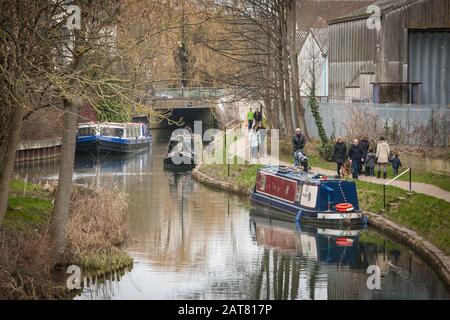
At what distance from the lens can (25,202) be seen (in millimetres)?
28156

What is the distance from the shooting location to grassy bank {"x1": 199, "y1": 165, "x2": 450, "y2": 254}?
27.5 meters

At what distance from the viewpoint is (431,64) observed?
43969mm

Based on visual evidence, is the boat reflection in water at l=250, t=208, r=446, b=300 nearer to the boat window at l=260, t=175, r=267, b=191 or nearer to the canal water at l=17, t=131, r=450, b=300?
the canal water at l=17, t=131, r=450, b=300

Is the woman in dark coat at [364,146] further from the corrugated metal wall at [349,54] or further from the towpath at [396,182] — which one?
the corrugated metal wall at [349,54]

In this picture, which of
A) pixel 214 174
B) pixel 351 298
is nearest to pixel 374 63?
pixel 214 174

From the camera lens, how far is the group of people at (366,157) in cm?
3569

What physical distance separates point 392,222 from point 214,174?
614 inches

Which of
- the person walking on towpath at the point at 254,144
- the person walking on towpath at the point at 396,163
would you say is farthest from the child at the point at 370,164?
the person walking on towpath at the point at 254,144

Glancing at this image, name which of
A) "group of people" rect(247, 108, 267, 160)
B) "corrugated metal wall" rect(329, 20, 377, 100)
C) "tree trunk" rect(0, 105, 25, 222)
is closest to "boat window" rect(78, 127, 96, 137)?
"group of people" rect(247, 108, 267, 160)

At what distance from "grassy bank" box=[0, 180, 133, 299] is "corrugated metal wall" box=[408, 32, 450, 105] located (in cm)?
1730

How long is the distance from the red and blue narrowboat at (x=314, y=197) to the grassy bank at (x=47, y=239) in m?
6.06

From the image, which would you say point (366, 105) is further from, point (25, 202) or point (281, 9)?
point (25, 202)
